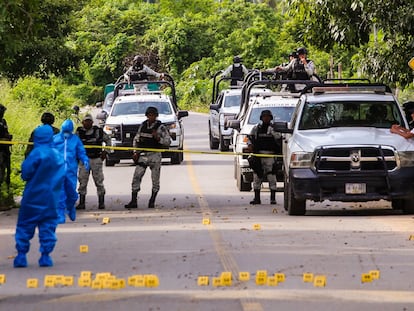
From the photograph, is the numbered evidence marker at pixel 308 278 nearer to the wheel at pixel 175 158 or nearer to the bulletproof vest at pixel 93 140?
the bulletproof vest at pixel 93 140

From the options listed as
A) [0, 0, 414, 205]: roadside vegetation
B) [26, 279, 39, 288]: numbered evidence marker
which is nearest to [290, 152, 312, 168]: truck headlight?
[0, 0, 414, 205]: roadside vegetation

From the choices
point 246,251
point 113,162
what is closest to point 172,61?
point 113,162

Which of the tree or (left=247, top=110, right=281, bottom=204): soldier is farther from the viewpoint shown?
the tree

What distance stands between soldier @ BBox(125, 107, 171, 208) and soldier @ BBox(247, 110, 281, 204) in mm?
1551

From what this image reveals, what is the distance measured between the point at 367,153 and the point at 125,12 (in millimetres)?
70142

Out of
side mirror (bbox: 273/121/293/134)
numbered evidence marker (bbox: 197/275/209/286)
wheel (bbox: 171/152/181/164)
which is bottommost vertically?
wheel (bbox: 171/152/181/164)

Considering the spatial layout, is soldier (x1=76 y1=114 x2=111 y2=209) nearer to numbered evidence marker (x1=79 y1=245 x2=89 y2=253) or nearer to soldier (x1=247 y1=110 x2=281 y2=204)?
soldier (x1=247 y1=110 x2=281 y2=204)

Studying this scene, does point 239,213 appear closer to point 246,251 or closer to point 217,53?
point 246,251

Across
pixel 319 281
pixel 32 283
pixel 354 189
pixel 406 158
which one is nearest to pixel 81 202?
pixel 354 189

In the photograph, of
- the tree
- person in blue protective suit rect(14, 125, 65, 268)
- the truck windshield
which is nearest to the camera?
person in blue protective suit rect(14, 125, 65, 268)

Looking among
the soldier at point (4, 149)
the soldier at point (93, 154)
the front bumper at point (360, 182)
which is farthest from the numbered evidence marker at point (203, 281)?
the soldier at point (93, 154)

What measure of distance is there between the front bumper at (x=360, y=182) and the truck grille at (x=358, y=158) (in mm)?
102

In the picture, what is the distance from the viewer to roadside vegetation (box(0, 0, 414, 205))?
73.4 feet

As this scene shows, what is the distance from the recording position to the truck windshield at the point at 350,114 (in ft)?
63.4
